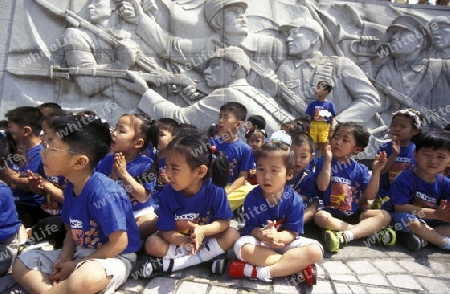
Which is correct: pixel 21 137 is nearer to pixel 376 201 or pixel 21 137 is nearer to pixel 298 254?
pixel 298 254

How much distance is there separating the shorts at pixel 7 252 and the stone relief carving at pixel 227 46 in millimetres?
3194

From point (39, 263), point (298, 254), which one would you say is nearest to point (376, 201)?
point (298, 254)

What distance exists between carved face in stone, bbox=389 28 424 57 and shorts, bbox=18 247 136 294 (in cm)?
617

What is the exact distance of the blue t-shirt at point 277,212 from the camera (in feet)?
7.50

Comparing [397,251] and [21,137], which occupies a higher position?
[21,137]

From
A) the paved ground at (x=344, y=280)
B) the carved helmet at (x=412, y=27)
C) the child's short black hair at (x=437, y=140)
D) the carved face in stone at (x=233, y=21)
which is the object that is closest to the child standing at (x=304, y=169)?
the paved ground at (x=344, y=280)

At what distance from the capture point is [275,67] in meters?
5.97

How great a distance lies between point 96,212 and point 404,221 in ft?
8.34

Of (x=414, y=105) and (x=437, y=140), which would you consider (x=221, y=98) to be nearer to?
(x=437, y=140)

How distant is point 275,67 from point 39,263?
501 centimetres

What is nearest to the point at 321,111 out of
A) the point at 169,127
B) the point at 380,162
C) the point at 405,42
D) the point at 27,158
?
the point at 380,162

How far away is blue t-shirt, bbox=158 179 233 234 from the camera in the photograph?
7.43 ft

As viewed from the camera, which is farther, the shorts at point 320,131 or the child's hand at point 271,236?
the shorts at point 320,131

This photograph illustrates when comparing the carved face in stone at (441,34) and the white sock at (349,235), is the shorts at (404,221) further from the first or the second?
the carved face in stone at (441,34)
